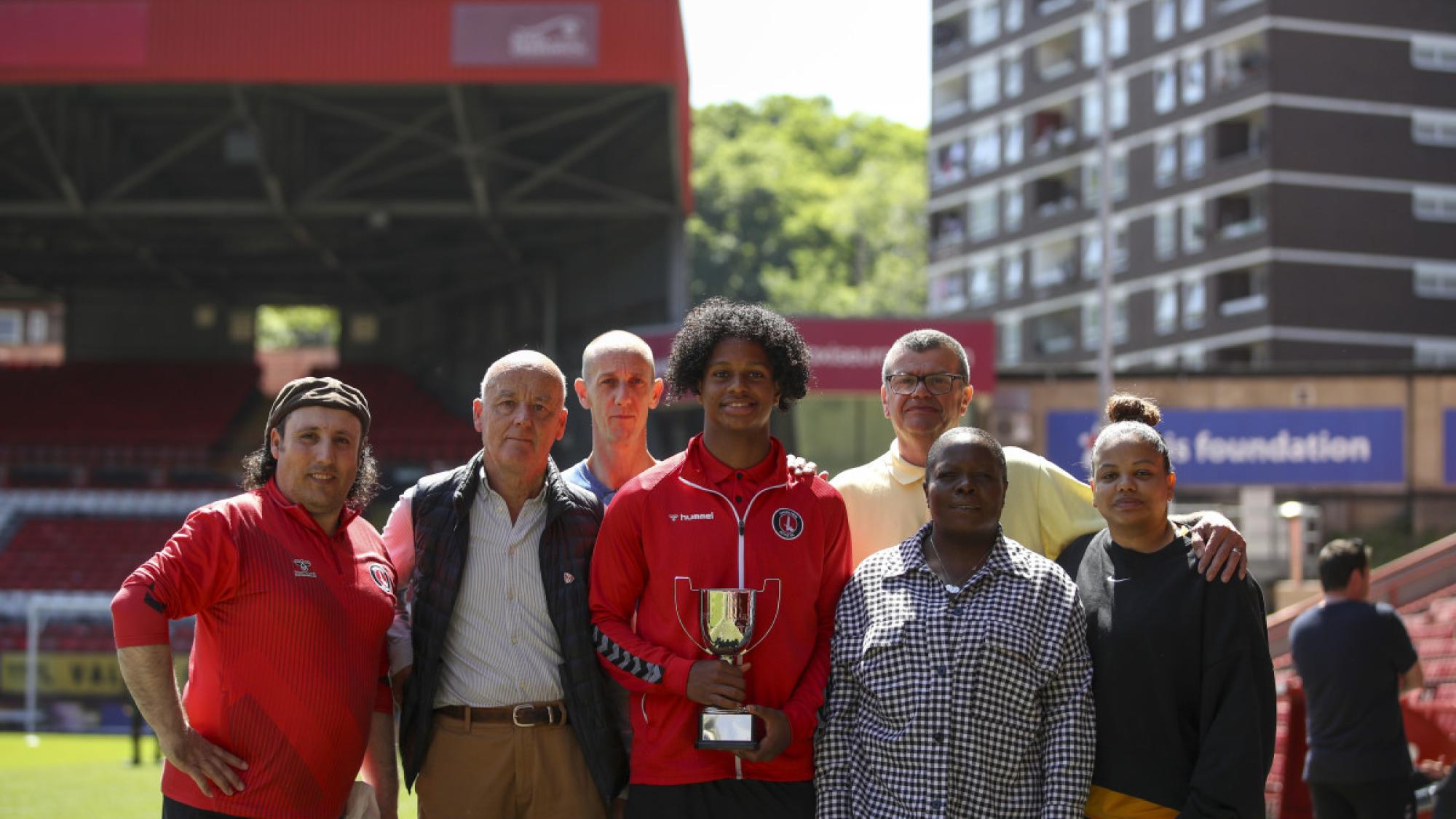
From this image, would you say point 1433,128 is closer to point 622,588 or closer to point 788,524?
point 788,524

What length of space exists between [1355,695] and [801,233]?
6839 centimetres

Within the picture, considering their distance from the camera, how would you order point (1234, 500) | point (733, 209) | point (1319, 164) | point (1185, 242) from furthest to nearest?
point (733, 209) < point (1185, 242) < point (1319, 164) < point (1234, 500)

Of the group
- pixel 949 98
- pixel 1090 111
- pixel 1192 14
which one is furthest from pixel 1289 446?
pixel 949 98


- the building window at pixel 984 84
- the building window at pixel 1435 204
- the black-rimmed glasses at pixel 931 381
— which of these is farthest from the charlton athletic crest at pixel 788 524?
the building window at pixel 984 84

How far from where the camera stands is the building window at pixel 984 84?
65.6 metres

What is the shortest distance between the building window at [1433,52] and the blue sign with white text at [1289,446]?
92.2 ft

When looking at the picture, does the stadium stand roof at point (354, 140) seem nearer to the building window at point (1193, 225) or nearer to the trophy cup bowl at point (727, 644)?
the trophy cup bowl at point (727, 644)

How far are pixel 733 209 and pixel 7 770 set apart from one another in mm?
61295

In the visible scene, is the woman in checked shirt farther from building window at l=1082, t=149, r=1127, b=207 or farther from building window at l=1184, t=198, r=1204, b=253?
building window at l=1082, t=149, r=1127, b=207

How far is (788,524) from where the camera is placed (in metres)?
4.42

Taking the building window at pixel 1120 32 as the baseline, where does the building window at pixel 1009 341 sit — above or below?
below

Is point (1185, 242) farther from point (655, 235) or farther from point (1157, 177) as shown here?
point (655, 235)

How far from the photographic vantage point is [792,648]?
4.36 meters

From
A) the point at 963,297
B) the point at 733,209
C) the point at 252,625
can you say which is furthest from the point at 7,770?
the point at 733,209
